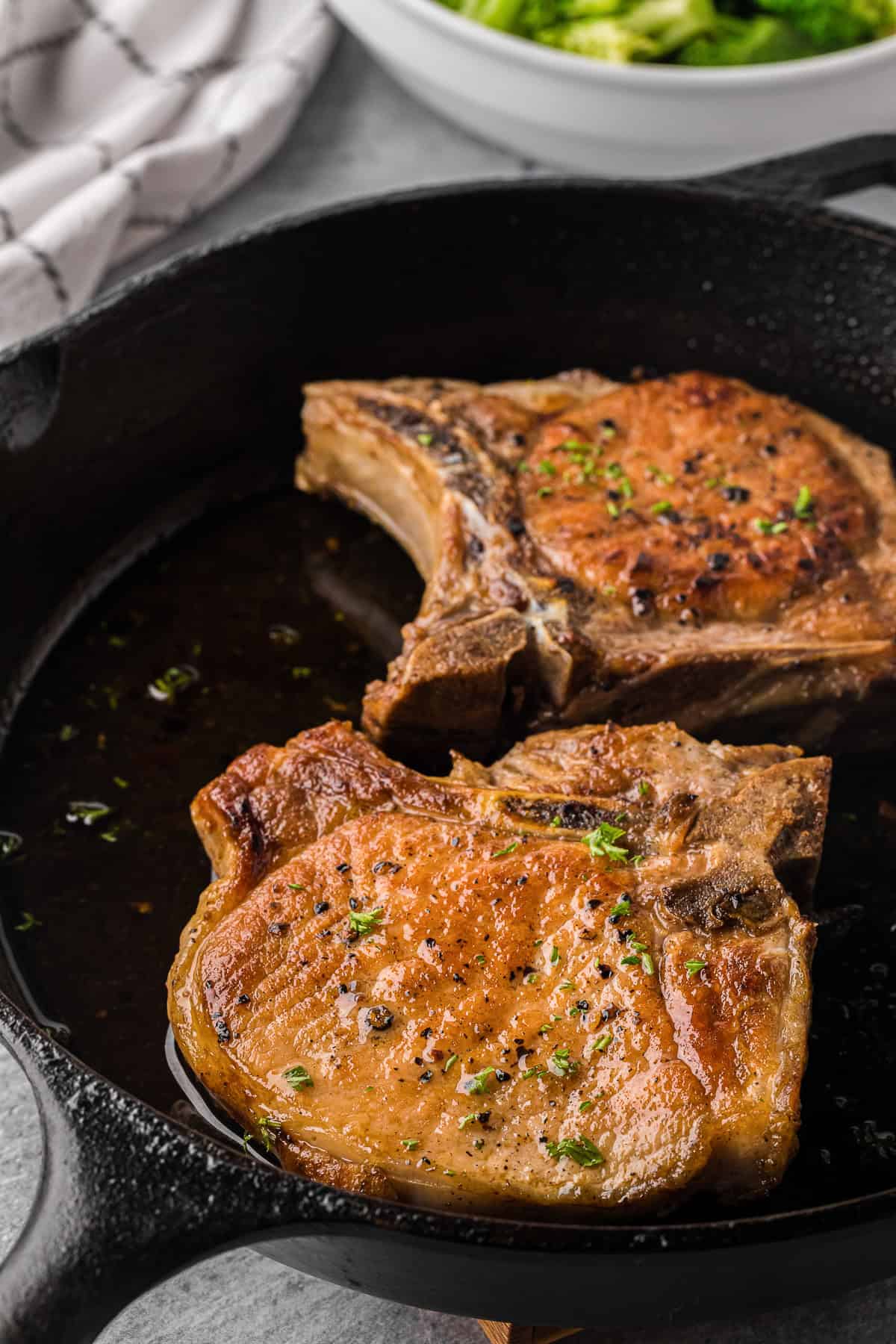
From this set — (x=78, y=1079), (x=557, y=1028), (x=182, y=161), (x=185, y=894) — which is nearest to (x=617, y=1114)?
(x=557, y=1028)

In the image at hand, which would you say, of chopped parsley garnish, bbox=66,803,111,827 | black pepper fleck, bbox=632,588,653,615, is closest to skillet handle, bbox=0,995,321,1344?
chopped parsley garnish, bbox=66,803,111,827

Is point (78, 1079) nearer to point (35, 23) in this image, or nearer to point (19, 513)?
point (19, 513)

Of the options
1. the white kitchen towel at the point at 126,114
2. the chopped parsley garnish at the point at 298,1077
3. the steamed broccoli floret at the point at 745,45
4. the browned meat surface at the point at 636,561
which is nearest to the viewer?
the chopped parsley garnish at the point at 298,1077

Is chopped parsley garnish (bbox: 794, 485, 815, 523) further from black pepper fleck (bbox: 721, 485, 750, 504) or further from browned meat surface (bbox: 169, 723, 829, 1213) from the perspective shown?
browned meat surface (bbox: 169, 723, 829, 1213)

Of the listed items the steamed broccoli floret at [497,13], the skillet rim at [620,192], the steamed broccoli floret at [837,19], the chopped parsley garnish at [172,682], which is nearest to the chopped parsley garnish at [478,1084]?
the chopped parsley garnish at [172,682]

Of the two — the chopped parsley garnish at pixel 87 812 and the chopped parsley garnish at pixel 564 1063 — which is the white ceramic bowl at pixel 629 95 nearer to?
the chopped parsley garnish at pixel 87 812

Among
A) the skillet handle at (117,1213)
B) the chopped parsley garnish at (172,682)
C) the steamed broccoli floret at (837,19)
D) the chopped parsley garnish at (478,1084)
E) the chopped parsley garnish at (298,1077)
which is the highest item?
the skillet handle at (117,1213)
